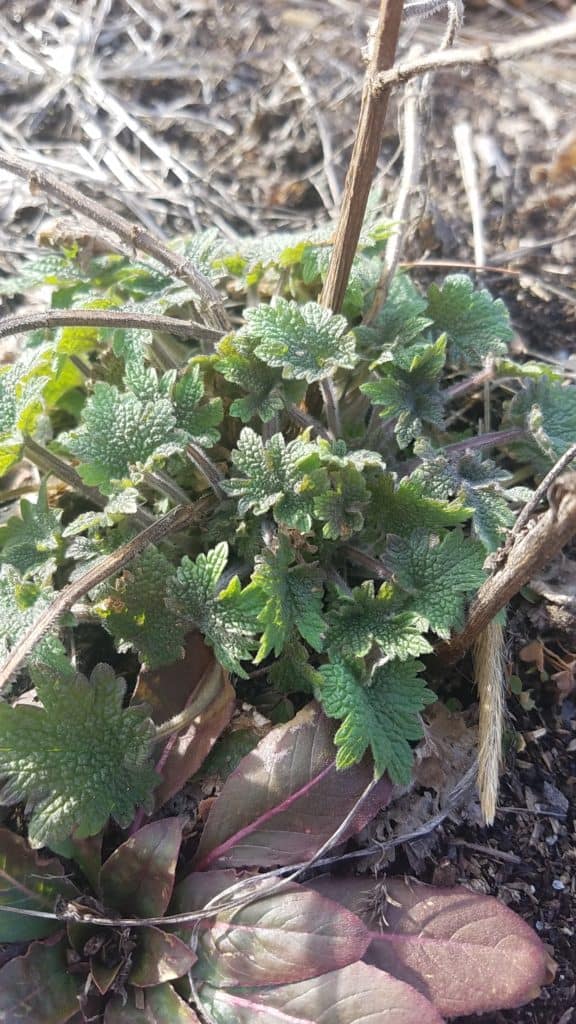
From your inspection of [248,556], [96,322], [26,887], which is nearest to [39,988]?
[26,887]

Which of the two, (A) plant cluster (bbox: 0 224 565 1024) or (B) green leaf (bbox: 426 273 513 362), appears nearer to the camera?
(A) plant cluster (bbox: 0 224 565 1024)

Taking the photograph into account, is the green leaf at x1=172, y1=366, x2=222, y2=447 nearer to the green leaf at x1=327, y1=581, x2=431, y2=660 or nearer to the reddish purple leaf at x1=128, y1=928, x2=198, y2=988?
the green leaf at x1=327, y1=581, x2=431, y2=660

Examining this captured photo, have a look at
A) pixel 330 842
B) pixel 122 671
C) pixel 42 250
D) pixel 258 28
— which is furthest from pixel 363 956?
pixel 258 28

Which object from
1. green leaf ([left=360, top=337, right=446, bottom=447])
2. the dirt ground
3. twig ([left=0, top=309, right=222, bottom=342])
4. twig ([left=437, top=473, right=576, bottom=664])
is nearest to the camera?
twig ([left=437, top=473, right=576, bottom=664])

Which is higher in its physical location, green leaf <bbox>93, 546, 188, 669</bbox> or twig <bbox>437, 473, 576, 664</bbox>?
twig <bbox>437, 473, 576, 664</bbox>

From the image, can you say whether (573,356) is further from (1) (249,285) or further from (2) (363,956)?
(2) (363,956)

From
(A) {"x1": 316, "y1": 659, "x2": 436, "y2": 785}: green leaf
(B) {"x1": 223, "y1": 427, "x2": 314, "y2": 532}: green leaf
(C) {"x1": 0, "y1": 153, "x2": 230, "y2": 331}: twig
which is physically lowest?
(A) {"x1": 316, "y1": 659, "x2": 436, "y2": 785}: green leaf

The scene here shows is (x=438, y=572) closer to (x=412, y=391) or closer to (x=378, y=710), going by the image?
(x=378, y=710)

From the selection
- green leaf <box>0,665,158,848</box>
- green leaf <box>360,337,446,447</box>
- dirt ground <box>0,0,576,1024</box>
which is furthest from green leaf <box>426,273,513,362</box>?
green leaf <box>0,665,158,848</box>
